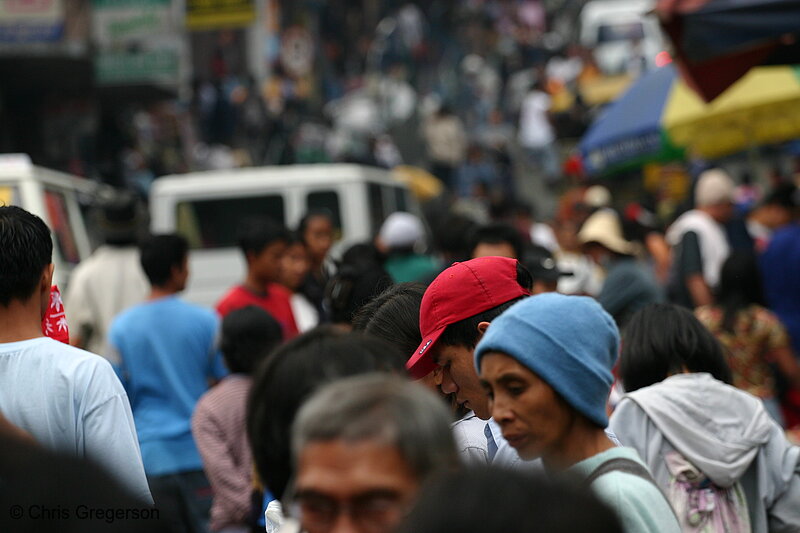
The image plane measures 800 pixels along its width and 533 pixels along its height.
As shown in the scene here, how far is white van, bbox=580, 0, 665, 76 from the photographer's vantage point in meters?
25.6

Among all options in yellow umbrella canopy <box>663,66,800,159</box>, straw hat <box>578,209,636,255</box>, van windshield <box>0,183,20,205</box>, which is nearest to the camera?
straw hat <box>578,209,636,255</box>

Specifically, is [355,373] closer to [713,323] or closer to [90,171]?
[713,323]

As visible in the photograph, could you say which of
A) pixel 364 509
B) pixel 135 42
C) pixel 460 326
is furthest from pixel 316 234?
pixel 135 42

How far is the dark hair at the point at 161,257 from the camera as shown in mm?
6758

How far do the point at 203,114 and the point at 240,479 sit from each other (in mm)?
19283

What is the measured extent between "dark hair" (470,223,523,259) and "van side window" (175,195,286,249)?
536 centimetres

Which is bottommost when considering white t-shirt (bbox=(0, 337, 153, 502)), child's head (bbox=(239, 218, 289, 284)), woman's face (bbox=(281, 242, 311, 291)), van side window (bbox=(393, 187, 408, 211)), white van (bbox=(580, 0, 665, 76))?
white van (bbox=(580, 0, 665, 76))

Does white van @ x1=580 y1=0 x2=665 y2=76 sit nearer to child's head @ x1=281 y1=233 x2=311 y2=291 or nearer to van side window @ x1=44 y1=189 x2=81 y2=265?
van side window @ x1=44 y1=189 x2=81 y2=265

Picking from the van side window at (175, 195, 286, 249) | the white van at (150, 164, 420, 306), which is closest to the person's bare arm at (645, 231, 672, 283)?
the white van at (150, 164, 420, 306)

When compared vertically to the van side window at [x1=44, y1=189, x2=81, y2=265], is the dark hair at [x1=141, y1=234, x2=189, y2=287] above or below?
above

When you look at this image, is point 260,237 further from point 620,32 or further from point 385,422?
point 620,32

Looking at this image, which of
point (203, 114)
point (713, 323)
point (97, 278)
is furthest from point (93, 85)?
point (713, 323)

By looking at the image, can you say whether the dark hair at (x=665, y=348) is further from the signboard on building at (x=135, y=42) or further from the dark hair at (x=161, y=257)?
the signboard on building at (x=135, y=42)

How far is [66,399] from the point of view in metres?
A: 3.67
